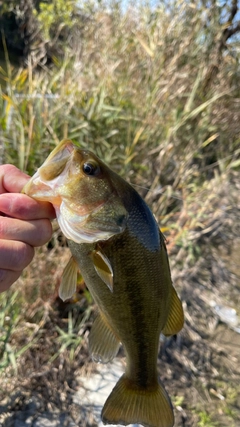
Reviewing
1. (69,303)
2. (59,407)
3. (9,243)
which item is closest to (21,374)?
(59,407)

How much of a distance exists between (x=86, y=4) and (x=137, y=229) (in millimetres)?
4845

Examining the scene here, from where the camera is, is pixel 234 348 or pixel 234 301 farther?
pixel 234 301

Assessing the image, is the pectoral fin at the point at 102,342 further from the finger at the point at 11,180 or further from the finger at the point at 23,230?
the finger at the point at 11,180

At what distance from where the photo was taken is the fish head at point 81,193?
1.12 meters

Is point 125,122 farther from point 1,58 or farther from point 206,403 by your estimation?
point 1,58

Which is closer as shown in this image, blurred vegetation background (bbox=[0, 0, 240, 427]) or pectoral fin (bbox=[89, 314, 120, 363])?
pectoral fin (bbox=[89, 314, 120, 363])

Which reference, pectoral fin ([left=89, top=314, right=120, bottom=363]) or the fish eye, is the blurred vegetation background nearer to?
pectoral fin ([left=89, top=314, right=120, bottom=363])

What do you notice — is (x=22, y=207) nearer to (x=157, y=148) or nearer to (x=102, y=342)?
(x=102, y=342)

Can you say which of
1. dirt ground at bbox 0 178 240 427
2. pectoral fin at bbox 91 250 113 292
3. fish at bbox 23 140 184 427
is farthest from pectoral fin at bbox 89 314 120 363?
dirt ground at bbox 0 178 240 427

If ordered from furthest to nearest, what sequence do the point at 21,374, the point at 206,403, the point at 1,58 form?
the point at 1,58
the point at 206,403
the point at 21,374

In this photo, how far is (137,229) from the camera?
113 cm

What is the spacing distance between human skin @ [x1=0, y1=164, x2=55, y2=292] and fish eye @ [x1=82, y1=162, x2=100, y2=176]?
186 mm

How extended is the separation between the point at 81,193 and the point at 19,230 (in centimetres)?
24

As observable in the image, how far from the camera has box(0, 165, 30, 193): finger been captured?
4.22ft
